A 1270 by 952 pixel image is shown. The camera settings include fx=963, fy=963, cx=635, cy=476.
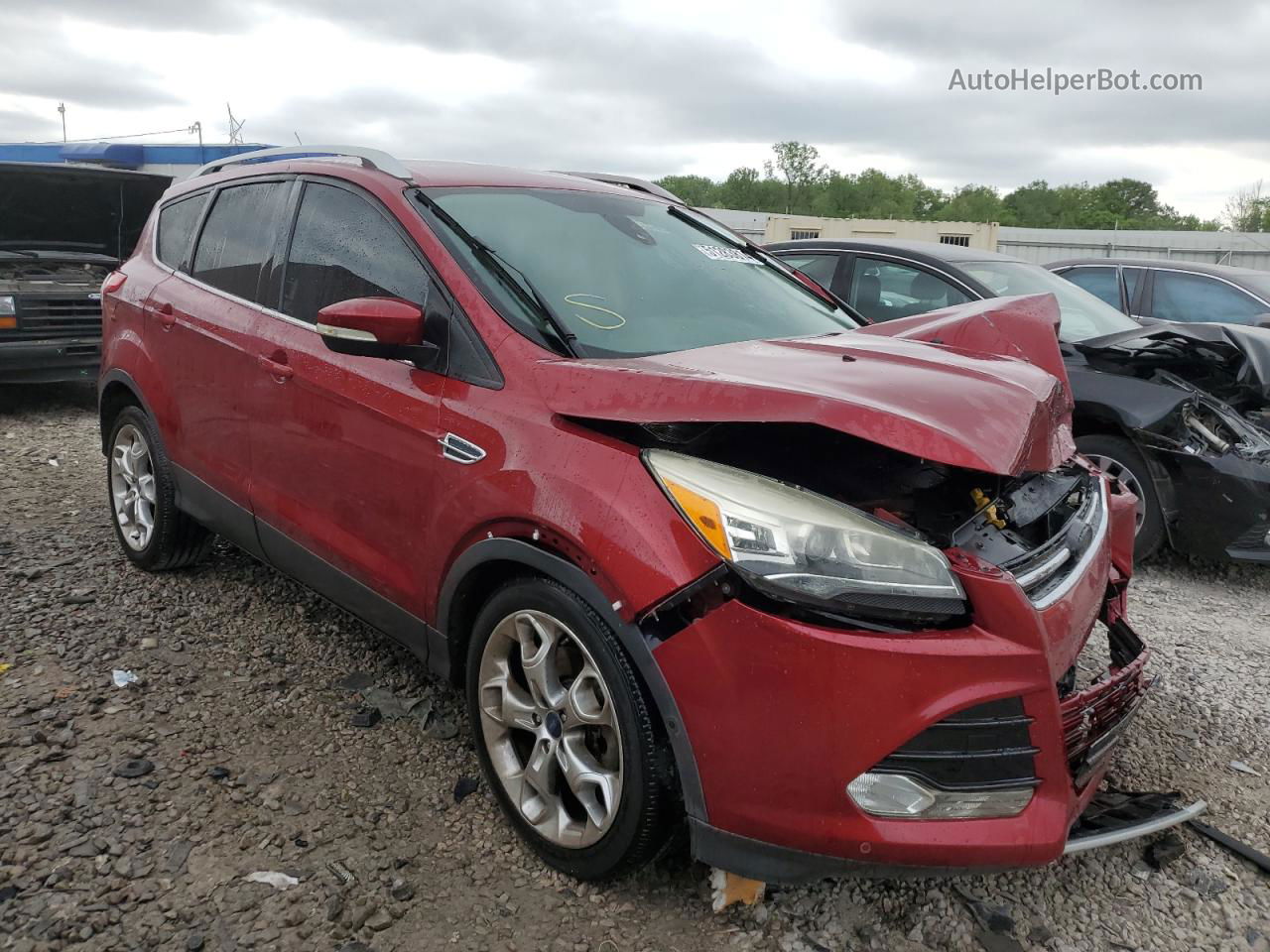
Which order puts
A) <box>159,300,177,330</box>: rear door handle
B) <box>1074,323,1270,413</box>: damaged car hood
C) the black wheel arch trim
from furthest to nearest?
<box>1074,323,1270,413</box>: damaged car hood, <box>159,300,177,330</box>: rear door handle, the black wheel arch trim

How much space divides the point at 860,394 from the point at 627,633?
0.70 metres

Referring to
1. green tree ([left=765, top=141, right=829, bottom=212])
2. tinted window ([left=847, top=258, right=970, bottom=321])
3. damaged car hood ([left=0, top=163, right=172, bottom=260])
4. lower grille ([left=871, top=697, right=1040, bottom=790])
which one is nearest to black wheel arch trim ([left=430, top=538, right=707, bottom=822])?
lower grille ([left=871, top=697, right=1040, bottom=790])

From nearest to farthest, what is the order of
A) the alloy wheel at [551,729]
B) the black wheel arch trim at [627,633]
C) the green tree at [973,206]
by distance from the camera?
the black wheel arch trim at [627,633] → the alloy wheel at [551,729] → the green tree at [973,206]

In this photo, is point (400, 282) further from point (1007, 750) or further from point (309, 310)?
point (1007, 750)

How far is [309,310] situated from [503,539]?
129cm

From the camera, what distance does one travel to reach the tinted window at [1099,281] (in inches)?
301

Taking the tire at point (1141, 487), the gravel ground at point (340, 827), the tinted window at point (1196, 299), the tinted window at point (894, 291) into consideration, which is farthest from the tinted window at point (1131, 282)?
the gravel ground at point (340, 827)

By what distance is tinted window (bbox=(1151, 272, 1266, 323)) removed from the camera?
7.33 m

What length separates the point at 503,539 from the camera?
7.67 feet

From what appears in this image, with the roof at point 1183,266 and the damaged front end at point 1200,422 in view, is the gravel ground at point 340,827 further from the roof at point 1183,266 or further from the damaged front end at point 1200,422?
the roof at point 1183,266

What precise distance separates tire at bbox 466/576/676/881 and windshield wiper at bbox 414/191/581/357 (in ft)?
2.13

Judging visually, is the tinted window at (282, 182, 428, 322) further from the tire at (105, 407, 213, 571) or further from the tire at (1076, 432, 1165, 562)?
the tire at (1076, 432, 1165, 562)

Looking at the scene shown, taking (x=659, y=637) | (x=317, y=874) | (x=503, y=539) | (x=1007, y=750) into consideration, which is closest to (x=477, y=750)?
(x=317, y=874)

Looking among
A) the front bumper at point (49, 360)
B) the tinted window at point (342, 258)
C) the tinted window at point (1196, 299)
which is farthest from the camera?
the tinted window at point (1196, 299)
